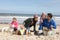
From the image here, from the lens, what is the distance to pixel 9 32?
1140 centimetres

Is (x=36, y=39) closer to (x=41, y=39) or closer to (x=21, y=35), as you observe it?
(x=41, y=39)

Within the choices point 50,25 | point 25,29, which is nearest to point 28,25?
point 25,29

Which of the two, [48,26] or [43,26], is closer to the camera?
[48,26]

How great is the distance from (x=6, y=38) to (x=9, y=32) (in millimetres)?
1849

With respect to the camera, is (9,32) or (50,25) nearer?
(50,25)

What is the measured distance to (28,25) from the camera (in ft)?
35.3

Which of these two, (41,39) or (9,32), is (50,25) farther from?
(9,32)

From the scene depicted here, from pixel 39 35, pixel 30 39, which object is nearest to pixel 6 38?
pixel 30 39

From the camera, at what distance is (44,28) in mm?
10500

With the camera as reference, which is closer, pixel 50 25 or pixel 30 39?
pixel 30 39

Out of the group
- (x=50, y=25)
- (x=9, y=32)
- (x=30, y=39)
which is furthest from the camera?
(x=9, y=32)

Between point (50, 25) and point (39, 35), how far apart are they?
630 mm

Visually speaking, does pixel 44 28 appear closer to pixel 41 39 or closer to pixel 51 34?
pixel 51 34

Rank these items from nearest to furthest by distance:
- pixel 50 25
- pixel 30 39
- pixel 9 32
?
pixel 30 39
pixel 50 25
pixel 9 32
